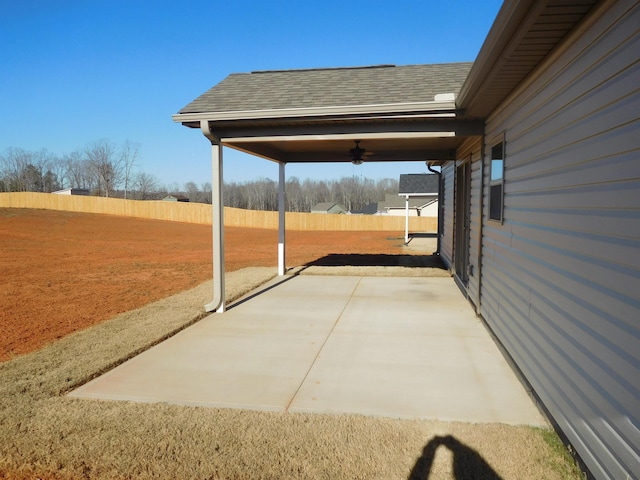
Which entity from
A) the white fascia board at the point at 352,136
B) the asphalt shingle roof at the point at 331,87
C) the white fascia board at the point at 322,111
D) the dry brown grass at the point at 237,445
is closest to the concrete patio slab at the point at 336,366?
the dry brown grass at the point at 237,445

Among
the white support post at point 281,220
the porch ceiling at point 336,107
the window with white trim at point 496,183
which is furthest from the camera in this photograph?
the white support post at point 281,220

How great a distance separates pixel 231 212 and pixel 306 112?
30.9 metres

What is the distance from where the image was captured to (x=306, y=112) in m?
6.09

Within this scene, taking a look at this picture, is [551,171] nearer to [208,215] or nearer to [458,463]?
[458,463]

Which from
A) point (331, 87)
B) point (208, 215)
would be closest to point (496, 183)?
point (331, 87)

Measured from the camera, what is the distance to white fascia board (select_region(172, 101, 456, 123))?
5.83 meters

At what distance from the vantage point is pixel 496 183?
5.33 meters

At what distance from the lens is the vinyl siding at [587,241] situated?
2193 millimetres

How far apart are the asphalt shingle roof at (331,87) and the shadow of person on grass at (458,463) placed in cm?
426

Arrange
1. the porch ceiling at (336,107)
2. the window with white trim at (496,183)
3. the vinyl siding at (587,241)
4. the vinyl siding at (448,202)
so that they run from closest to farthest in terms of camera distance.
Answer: the vinyl siding at (587,241), the window with white trim at (496,183), the porch ceiling at (336,107), the vinyl siding at (448,202)

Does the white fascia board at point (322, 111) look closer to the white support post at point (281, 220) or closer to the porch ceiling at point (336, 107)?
the porch ceiling at point (336, 107)

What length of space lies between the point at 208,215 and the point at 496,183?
34701 mm

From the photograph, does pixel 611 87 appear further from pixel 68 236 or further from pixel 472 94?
pixel 68 236

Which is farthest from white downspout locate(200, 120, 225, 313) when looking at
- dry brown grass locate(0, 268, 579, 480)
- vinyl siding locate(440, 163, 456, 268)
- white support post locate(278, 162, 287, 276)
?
vinyl siding locate(440, 163, 456, 268)
